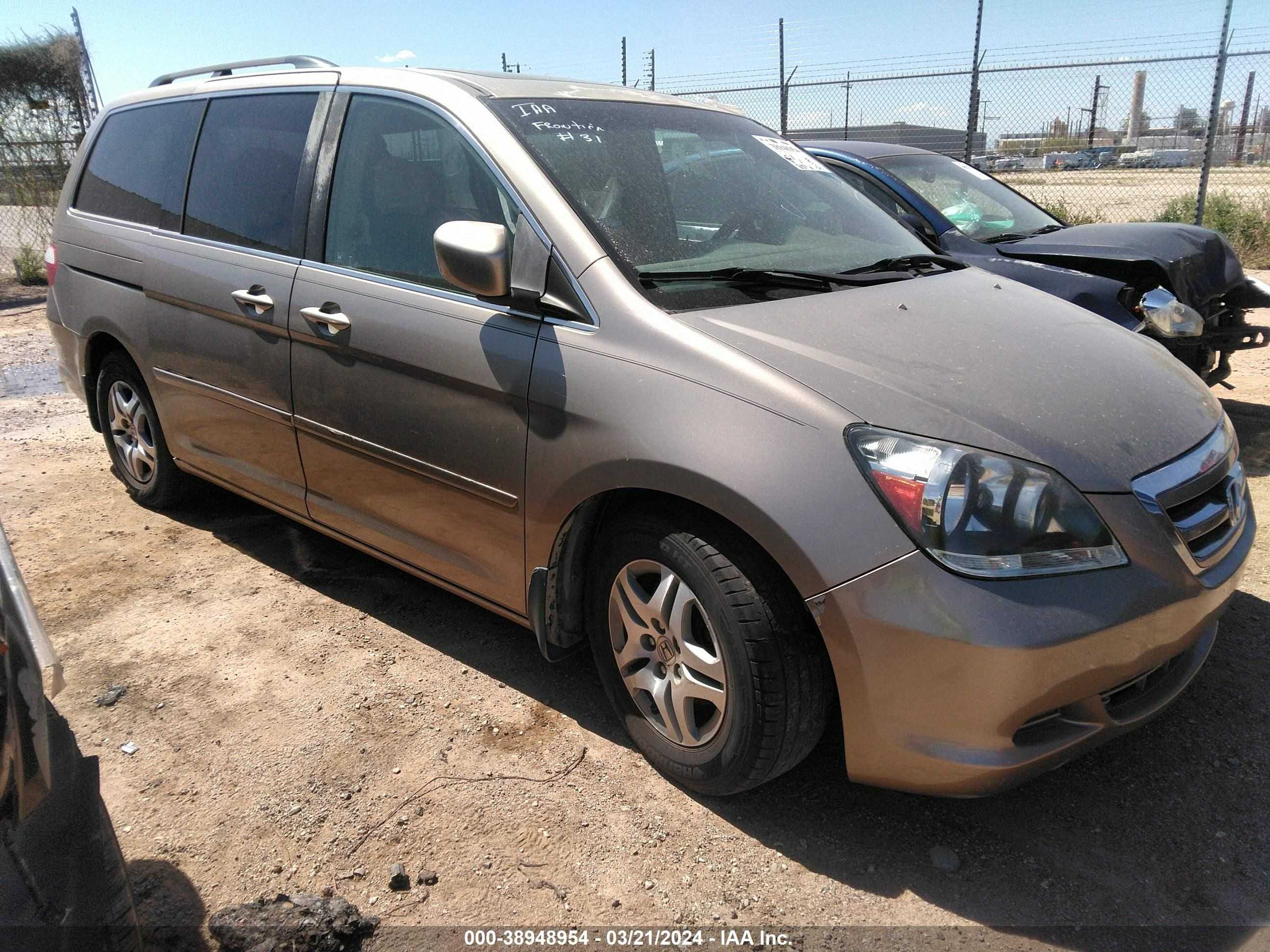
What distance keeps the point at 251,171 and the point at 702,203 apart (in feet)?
5.76

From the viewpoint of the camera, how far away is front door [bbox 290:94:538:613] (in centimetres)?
272

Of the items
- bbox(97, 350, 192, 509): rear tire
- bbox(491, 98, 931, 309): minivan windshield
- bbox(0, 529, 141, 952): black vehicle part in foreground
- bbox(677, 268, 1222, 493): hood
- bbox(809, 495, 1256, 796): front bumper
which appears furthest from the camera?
bbox(97, 350, 192, 509): rear tire

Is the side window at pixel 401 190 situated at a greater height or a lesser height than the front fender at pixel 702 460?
greater

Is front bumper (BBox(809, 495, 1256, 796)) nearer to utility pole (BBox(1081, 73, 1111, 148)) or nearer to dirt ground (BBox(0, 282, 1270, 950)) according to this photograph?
dirt ground (BBox(0, 282, 1270, 950))

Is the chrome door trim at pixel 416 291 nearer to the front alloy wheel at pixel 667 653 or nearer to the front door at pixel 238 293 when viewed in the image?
the front door at pixel 238 293

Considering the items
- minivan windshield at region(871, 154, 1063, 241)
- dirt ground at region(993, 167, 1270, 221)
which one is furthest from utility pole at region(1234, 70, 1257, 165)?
minivan windshield at region(871, 154, 1063, 241)

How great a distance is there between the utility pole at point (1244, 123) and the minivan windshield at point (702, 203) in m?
10.0

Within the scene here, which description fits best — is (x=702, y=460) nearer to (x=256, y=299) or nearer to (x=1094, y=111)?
(x=256, y=299)

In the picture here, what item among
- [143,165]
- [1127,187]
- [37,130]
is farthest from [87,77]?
[1127,187]

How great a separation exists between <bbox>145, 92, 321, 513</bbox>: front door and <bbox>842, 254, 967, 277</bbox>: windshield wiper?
1923 mm

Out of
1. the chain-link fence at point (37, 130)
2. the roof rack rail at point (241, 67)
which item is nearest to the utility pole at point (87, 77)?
the chain-link fence at point (37, 130)

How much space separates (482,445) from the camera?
274 centimetres

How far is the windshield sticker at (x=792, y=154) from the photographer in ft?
11.5

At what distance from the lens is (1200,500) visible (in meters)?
2.41
